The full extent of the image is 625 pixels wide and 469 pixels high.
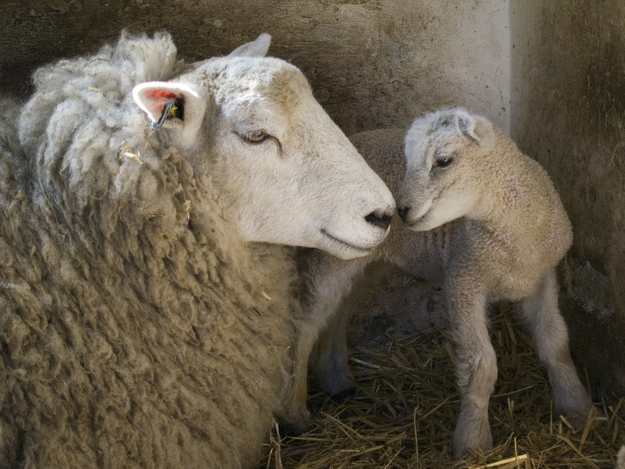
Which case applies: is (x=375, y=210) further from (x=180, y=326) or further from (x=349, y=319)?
(x=349, y=319)

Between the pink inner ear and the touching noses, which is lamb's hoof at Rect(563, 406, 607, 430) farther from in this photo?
the pink inner ear

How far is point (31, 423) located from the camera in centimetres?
212

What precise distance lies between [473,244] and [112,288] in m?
1.42

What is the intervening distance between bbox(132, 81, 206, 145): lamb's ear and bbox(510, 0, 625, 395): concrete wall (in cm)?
157

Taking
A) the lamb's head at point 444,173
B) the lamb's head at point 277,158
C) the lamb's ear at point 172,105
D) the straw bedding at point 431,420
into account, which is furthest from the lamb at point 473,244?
the lamb's ear at point 172,105

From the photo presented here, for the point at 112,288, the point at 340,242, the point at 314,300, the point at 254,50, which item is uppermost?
the point at 254,50

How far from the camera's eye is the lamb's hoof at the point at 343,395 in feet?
11.3

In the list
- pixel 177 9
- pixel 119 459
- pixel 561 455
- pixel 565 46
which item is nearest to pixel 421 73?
pixel 565 46

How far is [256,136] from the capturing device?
2393mm

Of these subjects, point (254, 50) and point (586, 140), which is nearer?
point (254, 50)

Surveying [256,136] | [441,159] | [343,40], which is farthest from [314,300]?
[343,40]

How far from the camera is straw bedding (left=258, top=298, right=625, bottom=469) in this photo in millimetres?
2721

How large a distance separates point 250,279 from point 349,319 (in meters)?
1.46

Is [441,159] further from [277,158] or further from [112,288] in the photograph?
[112,288]
